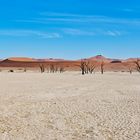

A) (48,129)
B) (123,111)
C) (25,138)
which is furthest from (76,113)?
(25,138)

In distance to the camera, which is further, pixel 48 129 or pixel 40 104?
pixel 40 104

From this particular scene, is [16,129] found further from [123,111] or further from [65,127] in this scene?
[123,111]

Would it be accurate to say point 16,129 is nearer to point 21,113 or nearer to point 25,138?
point 25,138

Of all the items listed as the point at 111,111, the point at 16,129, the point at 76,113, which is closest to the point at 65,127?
the point at 16,129

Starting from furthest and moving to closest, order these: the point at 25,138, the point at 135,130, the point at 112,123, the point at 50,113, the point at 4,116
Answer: the point at 50,113 → the point at 4,116 → the point at 112,123 → the point at 135,130 → the point at 25,138

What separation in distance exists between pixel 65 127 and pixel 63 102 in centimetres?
589

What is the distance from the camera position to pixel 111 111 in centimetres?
1416

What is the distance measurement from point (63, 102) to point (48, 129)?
616 cm

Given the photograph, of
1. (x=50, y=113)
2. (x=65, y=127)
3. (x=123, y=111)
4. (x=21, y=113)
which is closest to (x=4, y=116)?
(x=21, y=113)

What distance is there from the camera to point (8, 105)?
15352mm

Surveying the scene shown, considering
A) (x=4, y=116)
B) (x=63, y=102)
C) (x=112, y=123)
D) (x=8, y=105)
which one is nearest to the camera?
(x=112, y=123)

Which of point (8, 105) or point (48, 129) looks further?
point (8, 105)

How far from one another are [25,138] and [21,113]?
3.84 m

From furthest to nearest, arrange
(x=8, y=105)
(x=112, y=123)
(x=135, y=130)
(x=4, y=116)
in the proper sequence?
1. (x=8, y=105)
2. (x=4, y=116)
3. (x=112, y=123)
4. (x=135, y=130)
